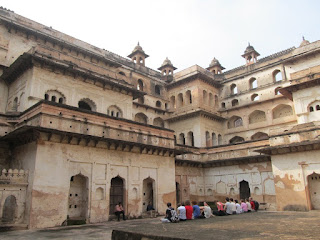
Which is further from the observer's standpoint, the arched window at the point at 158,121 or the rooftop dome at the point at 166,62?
the rooftop dome at the point at 166,62

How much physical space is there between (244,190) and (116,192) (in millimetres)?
11730

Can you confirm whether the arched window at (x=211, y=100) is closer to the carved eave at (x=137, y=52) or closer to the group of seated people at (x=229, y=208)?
the carved eave at (x=137, y=52)

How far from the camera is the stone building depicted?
1372 centimetres

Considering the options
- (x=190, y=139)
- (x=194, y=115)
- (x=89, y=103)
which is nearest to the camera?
(x=89, y=103)

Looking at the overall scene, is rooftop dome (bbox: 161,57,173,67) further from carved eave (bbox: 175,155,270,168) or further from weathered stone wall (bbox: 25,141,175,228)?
weathered stone wall (bbox: 25,141,175,228)

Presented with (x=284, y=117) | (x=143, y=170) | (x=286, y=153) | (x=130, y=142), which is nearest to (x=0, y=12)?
(x=130, y=142)

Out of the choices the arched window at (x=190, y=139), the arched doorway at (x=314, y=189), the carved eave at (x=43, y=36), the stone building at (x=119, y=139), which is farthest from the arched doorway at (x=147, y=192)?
the arched window at (x=190, y=139)

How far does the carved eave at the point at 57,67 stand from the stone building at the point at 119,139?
8 cm

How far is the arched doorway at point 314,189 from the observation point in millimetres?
16094

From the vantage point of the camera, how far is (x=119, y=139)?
16.5 meters

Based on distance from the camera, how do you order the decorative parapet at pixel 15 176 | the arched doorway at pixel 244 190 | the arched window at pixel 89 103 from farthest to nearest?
1. the arched doorway at pixel 244 190
2. the arched window at pixel 89 103
3. the decorative parapet at pixel 15 176

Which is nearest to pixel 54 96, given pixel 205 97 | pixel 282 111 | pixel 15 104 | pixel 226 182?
pixel 15 104

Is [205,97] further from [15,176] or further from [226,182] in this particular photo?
[15,176]

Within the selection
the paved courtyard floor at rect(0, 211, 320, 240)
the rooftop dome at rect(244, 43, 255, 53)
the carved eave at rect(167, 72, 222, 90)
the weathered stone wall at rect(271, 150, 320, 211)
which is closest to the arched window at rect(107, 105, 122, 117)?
the paved courtyard floor at rect(0, 211, 320, 240)
